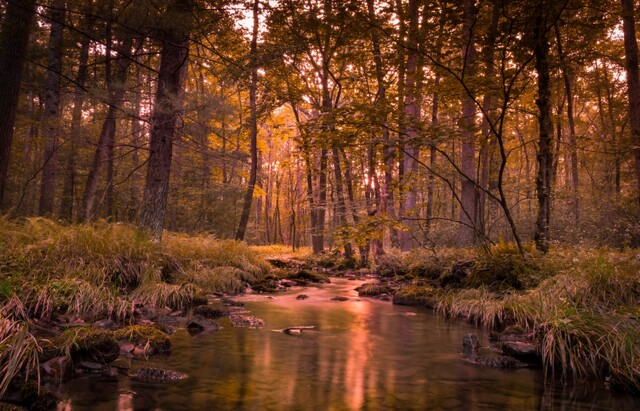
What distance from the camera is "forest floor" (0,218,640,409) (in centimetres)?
471

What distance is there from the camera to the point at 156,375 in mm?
4559

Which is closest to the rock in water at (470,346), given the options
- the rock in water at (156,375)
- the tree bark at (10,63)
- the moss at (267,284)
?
the rock in water at (156,375)

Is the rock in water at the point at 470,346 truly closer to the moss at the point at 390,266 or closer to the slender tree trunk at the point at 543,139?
the slender tree trunk at the point at 543,139

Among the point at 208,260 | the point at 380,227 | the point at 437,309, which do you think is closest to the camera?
the point at 437,309

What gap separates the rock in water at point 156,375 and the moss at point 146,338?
85cm

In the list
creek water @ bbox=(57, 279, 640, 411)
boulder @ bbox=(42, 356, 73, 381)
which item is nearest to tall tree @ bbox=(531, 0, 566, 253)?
creek water @ bbox=(57, 279, 640, 411)

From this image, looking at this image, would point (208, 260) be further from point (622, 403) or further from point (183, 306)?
point (622, 403)

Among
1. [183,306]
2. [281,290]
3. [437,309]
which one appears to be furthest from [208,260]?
[437,309]

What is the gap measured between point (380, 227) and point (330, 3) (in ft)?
17.4

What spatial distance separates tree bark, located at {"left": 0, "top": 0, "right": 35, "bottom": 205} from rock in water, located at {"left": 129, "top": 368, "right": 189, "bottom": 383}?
22.6 ft

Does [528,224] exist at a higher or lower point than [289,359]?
higher

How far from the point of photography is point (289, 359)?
554 centimetres

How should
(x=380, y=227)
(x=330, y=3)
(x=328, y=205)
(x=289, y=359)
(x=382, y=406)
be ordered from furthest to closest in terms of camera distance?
(x=328, y=205)
(x=380, y=227)
(x=330, y=3)
(x=289, y=359)
(x=382, y=406)

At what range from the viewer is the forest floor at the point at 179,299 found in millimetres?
4707
